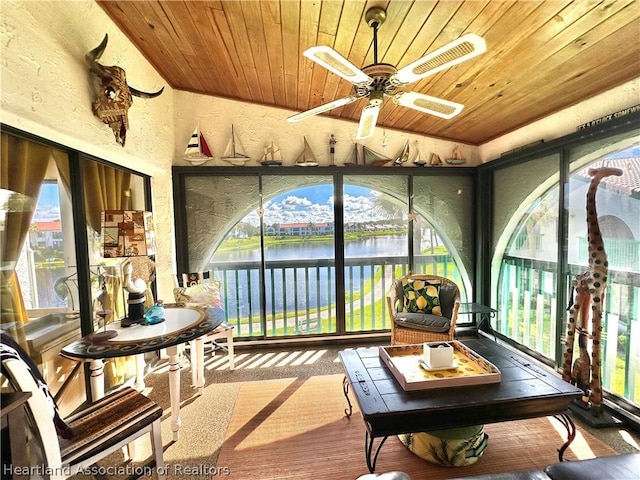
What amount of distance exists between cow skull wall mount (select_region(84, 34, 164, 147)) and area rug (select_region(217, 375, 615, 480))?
2.36 meters

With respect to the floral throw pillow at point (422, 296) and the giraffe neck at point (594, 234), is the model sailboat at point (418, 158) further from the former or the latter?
the giraffe neck at point (594, 234)

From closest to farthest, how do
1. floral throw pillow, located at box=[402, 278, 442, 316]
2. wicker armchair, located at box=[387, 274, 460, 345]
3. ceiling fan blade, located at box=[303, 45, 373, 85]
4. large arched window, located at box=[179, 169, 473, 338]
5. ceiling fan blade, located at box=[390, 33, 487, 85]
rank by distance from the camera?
ceiling fan blade, located at box=[390, 33, 487, 85], ceiling fan blade, located at box=[303, 45, 373, 85], wicker armchair, located at box=[387, 274, 460, 345], floral throw pillow, located at box=[402, 278, 442, 316], large arched window, located at box=[179, 169, 473, 338]

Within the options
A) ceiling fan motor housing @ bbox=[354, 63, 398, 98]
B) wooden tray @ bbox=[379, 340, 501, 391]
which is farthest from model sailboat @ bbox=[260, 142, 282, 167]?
wooden tray @ bbox=[379, 340, 501, 391]

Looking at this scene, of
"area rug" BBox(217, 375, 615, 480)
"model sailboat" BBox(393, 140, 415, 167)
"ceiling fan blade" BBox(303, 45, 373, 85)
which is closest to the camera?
"ceiling fan blade" BBox(303, 45, 373, 85)

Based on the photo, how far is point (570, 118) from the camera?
2.63 meters

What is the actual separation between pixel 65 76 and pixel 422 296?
3.31m

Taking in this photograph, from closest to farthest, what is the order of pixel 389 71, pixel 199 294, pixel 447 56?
1. pixel 447 56
2. pixel 389 71
3. pixel 199 294

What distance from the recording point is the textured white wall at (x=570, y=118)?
2176mm

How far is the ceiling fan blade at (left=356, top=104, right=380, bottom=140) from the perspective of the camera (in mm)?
1795

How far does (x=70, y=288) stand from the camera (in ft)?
6.55

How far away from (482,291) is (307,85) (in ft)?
10.6

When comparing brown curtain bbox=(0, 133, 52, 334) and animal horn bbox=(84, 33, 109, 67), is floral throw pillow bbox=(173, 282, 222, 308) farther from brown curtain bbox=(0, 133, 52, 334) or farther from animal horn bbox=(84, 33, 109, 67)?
animal horn bbox=(84, 33, 109, 67)

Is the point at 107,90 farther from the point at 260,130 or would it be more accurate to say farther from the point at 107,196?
the point at 260,130

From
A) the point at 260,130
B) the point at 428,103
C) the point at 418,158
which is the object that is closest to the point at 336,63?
the point at 428,103
